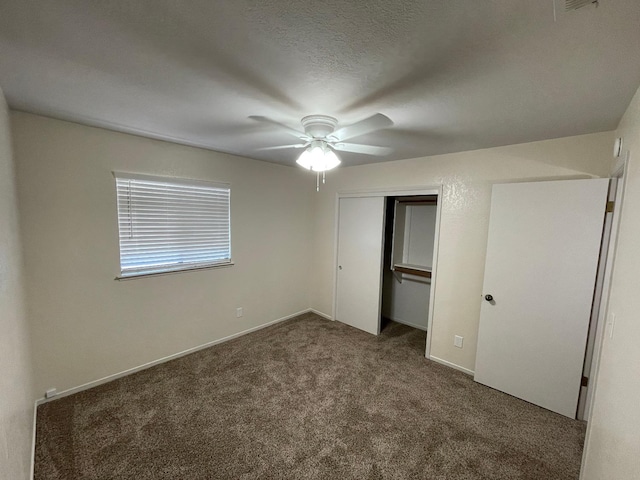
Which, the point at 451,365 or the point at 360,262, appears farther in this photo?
the point at 360,262

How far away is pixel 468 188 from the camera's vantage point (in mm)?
2701

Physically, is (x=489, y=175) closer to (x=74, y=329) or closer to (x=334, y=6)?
(x=334, y=6)

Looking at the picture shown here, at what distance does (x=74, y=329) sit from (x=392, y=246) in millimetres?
→ 3732

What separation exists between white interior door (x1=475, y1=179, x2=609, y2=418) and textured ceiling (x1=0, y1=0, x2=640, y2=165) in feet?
1.90

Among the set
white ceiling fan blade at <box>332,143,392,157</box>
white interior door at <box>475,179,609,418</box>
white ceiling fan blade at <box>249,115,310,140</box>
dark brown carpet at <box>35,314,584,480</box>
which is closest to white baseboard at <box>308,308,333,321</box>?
dark brown carpet at <box>35,314,584,480</box>

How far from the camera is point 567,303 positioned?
213 cm

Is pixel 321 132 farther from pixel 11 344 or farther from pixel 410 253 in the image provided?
pixel 410 253

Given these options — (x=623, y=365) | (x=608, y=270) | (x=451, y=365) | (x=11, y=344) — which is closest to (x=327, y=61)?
(x=623, y=365)

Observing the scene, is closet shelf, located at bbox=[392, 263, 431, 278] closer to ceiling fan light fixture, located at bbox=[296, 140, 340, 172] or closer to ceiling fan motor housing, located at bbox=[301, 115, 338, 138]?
ceiling fan light fixture, located at bbox=[296, 140, 340, 172]

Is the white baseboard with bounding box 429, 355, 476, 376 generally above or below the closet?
below

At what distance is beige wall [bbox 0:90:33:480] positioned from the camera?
3.76ft

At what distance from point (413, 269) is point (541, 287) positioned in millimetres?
1606

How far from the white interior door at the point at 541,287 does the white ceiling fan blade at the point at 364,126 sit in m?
1.48

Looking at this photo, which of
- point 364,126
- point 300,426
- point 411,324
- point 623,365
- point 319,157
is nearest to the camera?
point 623,365
